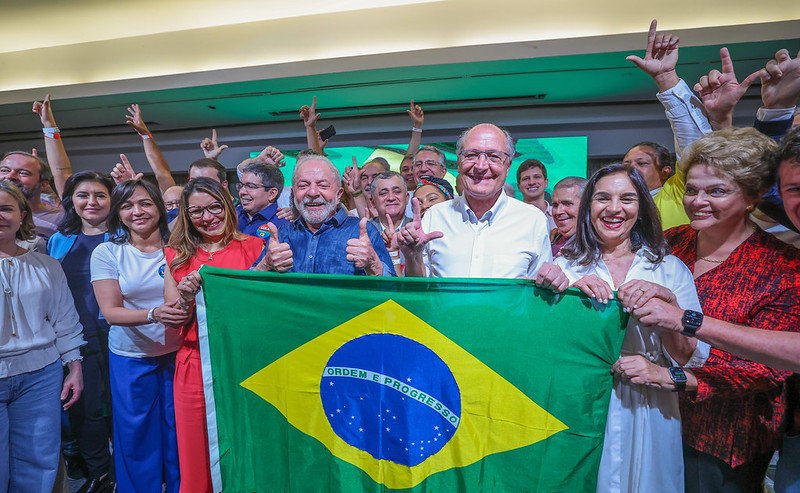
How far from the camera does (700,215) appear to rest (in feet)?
5.04

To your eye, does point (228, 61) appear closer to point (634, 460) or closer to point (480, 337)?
point (480, 337)

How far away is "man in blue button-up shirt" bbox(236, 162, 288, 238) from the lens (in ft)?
10.4

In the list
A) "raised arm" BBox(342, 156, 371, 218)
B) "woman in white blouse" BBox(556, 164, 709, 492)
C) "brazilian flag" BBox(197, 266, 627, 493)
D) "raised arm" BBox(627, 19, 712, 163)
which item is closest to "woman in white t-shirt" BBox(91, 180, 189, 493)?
"brazilian flag" BBox(197, 266, 627, 493)

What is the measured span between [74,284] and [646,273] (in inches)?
135

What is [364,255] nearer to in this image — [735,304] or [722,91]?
[735,304]

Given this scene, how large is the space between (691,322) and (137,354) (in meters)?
2.53

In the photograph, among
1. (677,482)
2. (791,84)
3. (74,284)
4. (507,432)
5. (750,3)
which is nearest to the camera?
(677,482)

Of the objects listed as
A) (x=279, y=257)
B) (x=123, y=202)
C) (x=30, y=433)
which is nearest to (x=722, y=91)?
(x=279, y=257)

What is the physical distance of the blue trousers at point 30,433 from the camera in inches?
76.3

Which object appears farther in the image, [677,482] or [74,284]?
[74,284]

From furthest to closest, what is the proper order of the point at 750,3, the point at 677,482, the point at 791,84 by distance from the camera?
the point at 750,3 < the point at 791,84 < the point at 677,482

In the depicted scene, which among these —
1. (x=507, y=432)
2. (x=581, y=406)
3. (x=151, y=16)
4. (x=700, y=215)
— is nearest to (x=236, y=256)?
(x=507, y=432)

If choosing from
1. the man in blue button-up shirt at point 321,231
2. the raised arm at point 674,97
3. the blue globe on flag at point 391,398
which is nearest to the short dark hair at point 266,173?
the man in blue button-up shirt at point 321,231

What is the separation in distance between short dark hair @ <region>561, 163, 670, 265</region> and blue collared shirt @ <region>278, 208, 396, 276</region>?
83 centimetres
